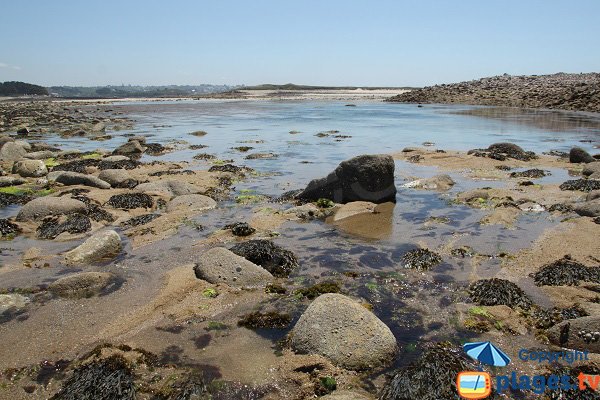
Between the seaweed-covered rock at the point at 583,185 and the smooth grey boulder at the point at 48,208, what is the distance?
1422cm

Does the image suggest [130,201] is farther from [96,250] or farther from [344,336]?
[344,336]

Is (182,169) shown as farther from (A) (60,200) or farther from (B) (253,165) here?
(A) (60,200)

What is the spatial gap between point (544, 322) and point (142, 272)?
6546 millimetres

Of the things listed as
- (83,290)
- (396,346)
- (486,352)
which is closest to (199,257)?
(83,290)

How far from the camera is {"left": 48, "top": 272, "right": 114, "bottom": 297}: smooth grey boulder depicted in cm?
673

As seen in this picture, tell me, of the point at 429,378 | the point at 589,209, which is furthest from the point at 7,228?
the point at 589,209

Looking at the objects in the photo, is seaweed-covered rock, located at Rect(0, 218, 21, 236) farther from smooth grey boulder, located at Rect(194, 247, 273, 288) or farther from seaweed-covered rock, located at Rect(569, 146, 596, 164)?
seaweed-covered rock, located at Rect(569, 146, 596, 164)

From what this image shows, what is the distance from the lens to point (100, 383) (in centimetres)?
461

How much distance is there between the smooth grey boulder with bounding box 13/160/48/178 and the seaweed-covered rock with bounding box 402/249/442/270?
1425 centimetres

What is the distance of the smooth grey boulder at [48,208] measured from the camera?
1050cm

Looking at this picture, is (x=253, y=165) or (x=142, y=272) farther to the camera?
(x=253, y=165)

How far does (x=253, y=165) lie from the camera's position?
18.0m

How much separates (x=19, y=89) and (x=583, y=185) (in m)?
139

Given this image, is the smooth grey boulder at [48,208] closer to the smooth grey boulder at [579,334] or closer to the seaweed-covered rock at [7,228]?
the seaweed-covered rock at [7,228]
